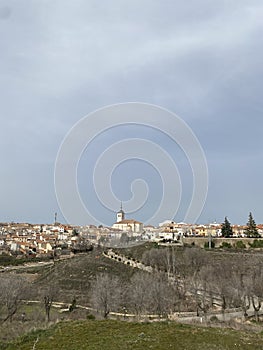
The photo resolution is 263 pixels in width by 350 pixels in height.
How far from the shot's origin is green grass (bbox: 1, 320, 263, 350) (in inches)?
417

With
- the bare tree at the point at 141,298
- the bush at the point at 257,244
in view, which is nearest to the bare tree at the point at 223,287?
the bare tree at the point at 141,298

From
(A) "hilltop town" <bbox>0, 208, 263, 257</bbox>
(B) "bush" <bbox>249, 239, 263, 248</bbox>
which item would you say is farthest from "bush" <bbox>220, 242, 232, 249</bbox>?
(A) "hilltop town" <bbox>0, 208, 263, 257</bbox>

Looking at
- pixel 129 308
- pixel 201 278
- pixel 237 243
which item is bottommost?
pixel 129 308

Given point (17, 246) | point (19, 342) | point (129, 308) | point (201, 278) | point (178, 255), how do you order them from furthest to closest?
point (17, 246)
point (178, 255)
point (201, 278)
point (129, 308)
point (19, 342)

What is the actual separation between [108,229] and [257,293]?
2565 inches

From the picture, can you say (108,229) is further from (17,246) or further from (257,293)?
(257,293)

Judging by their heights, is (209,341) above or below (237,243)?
below

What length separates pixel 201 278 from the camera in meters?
32.1

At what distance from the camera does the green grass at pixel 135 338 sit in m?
10.6

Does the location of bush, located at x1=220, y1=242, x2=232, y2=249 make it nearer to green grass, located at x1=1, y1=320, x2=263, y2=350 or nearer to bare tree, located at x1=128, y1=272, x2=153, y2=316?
bare tree, located at x1=128, y1=272, x2=153, y2=316

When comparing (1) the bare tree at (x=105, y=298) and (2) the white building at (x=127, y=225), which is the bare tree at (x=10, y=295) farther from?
(2) the white building at (x=127, y=225)

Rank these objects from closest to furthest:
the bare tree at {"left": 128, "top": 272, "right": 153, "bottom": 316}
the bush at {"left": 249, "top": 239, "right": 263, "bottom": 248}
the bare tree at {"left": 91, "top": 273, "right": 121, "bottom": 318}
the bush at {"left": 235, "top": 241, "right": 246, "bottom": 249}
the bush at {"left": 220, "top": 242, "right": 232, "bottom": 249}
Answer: the bare tree at {"left": 91, "top": 273, "right": 121, "bottom": 318}, the bare tree at {"left": 128, "top": 272, "right": 153, "bottom": 316}, the bush at {"left": 249, "top": 239, "right": 263, "bottom": 248}, the bush at {"left": 235, "top": 241, "right": 246, "bottom": 249}, the bush at {"left": 220, "top": 242, "right": 232, "bottom": 249}

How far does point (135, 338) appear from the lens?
11.3 meters

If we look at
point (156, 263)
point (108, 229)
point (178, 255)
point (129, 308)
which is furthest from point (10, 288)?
point (108, 229)
